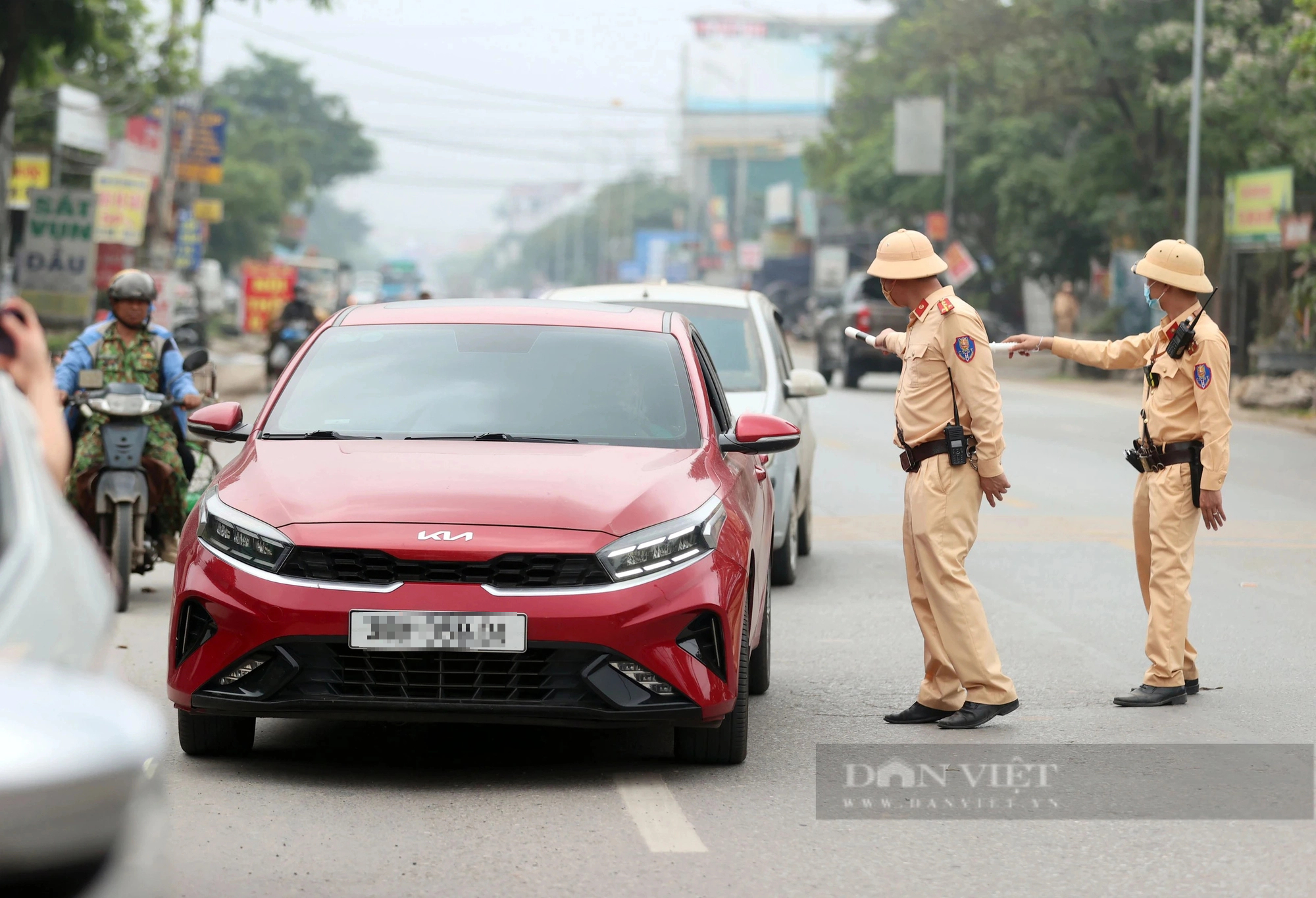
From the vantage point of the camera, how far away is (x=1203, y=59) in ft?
127

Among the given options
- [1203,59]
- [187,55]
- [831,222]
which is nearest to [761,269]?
[831,222]

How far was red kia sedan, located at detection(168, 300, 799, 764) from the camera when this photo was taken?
5680 mm

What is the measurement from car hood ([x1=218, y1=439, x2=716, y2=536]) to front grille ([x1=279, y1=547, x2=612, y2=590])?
12 centimetres

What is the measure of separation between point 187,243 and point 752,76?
125542 millimetres

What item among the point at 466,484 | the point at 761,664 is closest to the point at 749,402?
the point at 761,664

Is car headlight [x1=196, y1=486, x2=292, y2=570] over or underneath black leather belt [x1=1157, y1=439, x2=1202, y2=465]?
underneath

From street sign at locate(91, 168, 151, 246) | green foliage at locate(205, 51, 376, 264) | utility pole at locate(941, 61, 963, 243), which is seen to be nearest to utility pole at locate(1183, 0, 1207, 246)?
utility pole at locate(941, 61, 963, 243)

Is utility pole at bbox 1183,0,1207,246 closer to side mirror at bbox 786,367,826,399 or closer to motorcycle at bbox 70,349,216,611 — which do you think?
side mirror at bbox 786,367,826,399

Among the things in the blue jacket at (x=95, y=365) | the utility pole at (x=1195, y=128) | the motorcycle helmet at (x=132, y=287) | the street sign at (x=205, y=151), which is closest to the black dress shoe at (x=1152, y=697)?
the blue jacket at (x=95, y=365)

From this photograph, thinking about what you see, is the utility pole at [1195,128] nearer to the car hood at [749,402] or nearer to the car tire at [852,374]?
the car tire at [852,374]

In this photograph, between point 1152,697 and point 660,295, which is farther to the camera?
point 660,295

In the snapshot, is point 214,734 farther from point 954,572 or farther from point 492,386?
point 954,572

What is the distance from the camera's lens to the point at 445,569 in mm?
5703

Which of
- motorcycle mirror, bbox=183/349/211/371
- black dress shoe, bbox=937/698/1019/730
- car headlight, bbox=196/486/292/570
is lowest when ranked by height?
black dress shoe, bbox=937/698/1019/730
